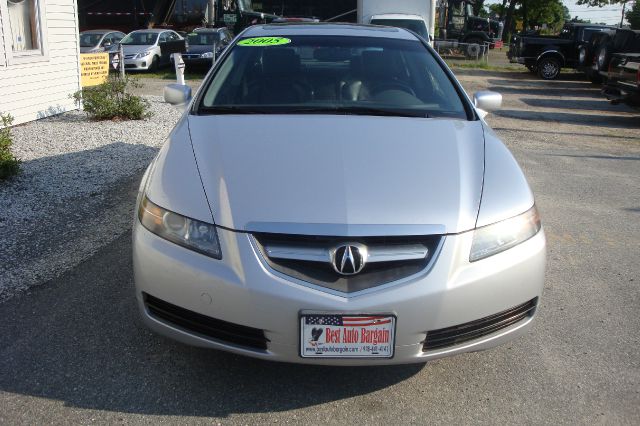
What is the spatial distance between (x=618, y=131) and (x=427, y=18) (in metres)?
8.33

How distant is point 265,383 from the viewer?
2.97 meters

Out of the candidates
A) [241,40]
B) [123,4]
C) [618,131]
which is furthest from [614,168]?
[123,4]

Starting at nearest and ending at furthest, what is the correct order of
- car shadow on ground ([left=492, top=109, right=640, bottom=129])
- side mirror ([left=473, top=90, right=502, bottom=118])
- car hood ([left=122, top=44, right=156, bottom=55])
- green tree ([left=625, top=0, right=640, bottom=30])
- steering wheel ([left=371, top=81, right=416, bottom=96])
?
steering wheel ([left=371, top=81, right=416, bottom=96]), side mirror ([left=473, top=90, right=502, bottom=118]), car shadow on ground ([left=492, top=109, right=640, bottom=129]), car hood ([left=122, top=44, right=156, bottom=55]), green tree ([left=625, top=0, right=640, bottom=30])

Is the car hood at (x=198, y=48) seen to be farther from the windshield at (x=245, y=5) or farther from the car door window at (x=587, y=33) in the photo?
the car door window at (x=587, y=33)

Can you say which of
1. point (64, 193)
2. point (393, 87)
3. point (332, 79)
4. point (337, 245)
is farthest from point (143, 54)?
point (337, 245)

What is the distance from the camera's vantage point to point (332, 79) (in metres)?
4.05

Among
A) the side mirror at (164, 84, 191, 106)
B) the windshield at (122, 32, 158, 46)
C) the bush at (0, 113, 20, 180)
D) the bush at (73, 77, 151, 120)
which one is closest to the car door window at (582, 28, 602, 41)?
the windshield at (122, 32, 158, 46)

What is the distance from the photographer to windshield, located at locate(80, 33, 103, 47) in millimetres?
20050

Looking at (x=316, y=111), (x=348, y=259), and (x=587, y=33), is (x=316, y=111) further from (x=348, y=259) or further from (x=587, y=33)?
(x=587, y=33)

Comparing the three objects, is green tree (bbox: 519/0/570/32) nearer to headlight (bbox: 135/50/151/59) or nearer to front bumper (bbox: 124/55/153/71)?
headlight (bbox: 135/50/151/59)

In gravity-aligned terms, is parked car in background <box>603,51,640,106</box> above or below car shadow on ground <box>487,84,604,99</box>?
above

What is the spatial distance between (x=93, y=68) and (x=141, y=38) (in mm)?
9190

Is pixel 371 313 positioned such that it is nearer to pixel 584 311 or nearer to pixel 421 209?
pixel 421 209

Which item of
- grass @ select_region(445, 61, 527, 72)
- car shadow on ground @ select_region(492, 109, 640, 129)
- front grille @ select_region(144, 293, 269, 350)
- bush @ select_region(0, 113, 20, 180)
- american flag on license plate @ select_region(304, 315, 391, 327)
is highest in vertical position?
american flag on license plate @ select_region(304, 315, 391, 327)
